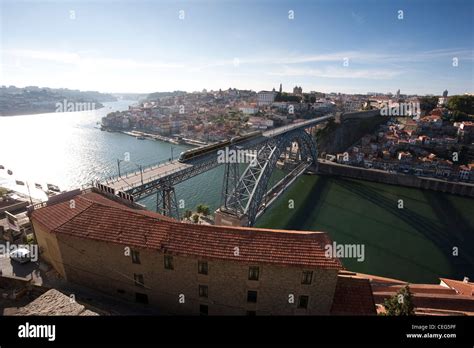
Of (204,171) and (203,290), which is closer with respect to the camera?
(203,290)

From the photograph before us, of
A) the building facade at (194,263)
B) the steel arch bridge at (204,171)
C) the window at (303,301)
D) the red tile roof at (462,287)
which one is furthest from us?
the steel arch bridge at (204,171)

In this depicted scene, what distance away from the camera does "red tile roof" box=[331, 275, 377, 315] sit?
10641mm

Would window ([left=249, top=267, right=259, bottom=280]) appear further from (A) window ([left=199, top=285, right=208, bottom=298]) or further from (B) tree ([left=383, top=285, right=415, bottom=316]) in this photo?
(B) tree ([left=383, top=285, right=415, bottom=316])

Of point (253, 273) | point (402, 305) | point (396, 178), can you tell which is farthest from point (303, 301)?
point (396, 178)

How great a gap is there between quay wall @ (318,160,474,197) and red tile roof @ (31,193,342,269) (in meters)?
43.1

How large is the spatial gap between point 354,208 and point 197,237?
31.4 metres

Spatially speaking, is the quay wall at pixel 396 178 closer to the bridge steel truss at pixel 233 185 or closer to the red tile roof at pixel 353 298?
the bridge steel truss at pixel 233 185

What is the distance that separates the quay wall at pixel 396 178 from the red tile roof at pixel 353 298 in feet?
135

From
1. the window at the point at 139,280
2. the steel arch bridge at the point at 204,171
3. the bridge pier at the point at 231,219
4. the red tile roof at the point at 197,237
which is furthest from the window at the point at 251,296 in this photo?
the bridge pier at the point at 231,219

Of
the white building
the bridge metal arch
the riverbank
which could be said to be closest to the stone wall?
the bridge metal arch

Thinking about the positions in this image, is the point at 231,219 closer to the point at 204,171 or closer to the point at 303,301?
the point at 204,171

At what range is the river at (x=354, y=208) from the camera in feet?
81.5

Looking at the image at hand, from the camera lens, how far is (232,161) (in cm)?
2520

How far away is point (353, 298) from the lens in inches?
432
